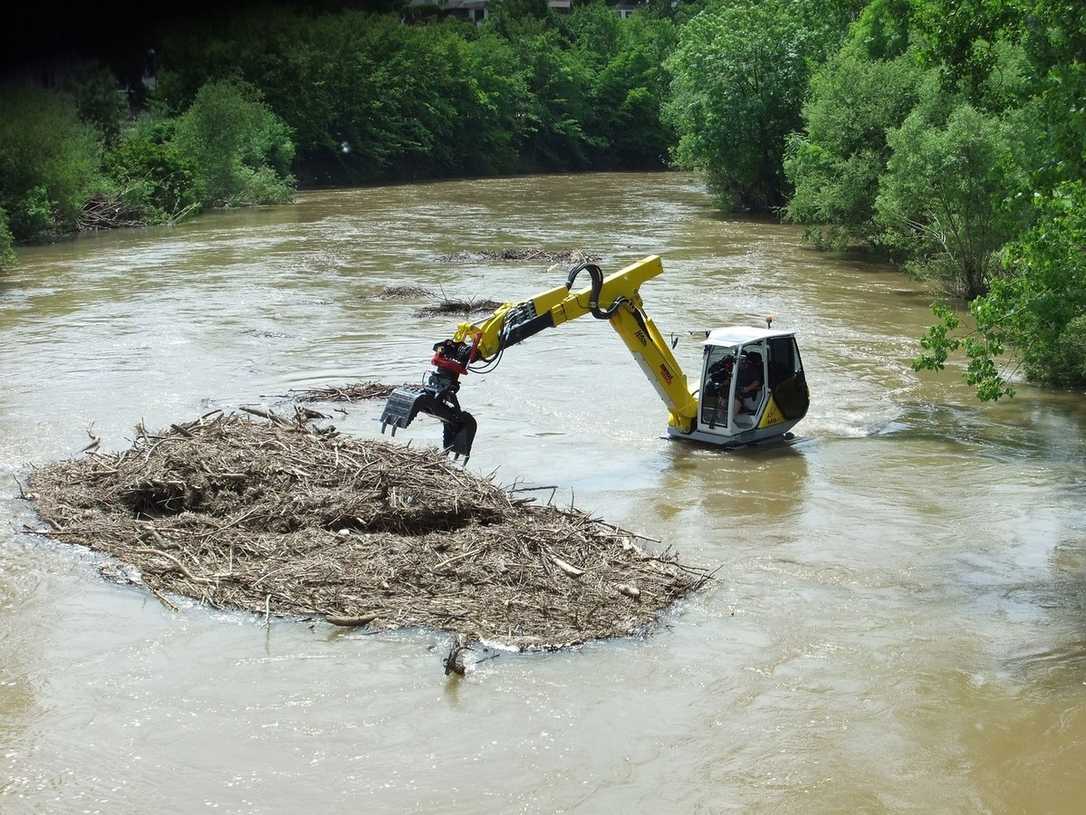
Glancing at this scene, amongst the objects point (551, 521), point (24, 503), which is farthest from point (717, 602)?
point (24, 503)

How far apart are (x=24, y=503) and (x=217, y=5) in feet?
34.9

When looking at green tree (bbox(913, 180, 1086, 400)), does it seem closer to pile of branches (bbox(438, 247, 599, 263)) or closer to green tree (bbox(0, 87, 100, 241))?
pile of branches (bbox(438, 247, 599, 263))

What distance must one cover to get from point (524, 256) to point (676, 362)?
784 inches

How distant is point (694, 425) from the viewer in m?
17.2

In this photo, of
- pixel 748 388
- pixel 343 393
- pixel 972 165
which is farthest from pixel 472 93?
pixel 748 388

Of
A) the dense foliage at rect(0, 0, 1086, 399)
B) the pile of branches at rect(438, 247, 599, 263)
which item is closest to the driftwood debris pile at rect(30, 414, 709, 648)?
the dense foliage at rect(0, 0, 1086, 399)

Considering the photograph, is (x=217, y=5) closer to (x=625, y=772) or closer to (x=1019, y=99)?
(x=625, y=772)

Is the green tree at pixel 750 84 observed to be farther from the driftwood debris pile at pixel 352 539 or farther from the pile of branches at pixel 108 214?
the driftwood debris pile at pixel 352 539

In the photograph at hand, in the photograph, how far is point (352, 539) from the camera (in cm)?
1166

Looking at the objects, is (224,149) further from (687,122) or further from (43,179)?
(687,122)

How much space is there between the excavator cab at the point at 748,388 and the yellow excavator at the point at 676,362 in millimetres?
13

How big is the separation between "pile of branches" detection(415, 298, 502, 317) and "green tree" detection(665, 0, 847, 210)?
73.3ft

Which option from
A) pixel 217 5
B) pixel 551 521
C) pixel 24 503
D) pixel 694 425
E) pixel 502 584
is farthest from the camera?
pixel 694 425

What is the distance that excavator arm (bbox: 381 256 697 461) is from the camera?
1328 cm
